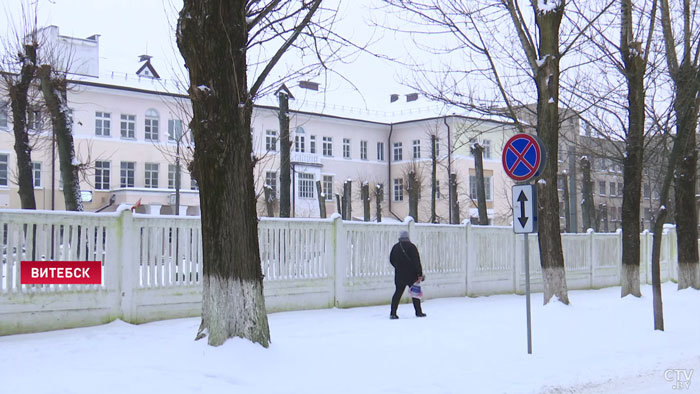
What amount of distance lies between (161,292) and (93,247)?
133 centimetres

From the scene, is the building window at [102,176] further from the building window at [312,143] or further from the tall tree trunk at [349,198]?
the building window at [312,143]

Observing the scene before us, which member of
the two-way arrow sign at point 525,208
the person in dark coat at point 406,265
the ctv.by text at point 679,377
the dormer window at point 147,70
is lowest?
the ctv.by text at point 679,377

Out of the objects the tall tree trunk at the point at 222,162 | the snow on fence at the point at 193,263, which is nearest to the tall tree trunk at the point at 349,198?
the snow on fence at the point at 193,263

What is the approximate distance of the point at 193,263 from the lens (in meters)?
11.8

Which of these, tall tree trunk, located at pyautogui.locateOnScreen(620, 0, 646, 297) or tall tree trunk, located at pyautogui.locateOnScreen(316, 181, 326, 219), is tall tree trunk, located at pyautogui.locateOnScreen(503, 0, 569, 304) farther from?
tall tree trunk, located at pyautogui.locateOnScreen(316, 181, 326, 219)

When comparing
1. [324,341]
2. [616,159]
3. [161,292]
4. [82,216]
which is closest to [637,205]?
[616,159]

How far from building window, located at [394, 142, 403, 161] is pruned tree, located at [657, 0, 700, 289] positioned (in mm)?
42910

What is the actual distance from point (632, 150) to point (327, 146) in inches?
1736

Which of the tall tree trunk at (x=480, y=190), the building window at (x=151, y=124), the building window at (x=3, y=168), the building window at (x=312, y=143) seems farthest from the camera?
the building window at (x=312, y=143)

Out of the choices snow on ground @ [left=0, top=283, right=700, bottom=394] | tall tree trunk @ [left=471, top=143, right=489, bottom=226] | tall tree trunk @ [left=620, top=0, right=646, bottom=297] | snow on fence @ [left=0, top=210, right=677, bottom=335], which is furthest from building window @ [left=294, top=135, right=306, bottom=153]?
snow on ground @ [left=0, top=283, right=700, bottom=394]

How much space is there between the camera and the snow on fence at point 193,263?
9867 mm

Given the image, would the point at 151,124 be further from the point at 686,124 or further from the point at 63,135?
the point at 686,124

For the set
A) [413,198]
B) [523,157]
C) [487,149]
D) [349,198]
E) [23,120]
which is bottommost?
[523,157]

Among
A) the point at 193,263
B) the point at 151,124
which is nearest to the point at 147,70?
the point at 151,124
